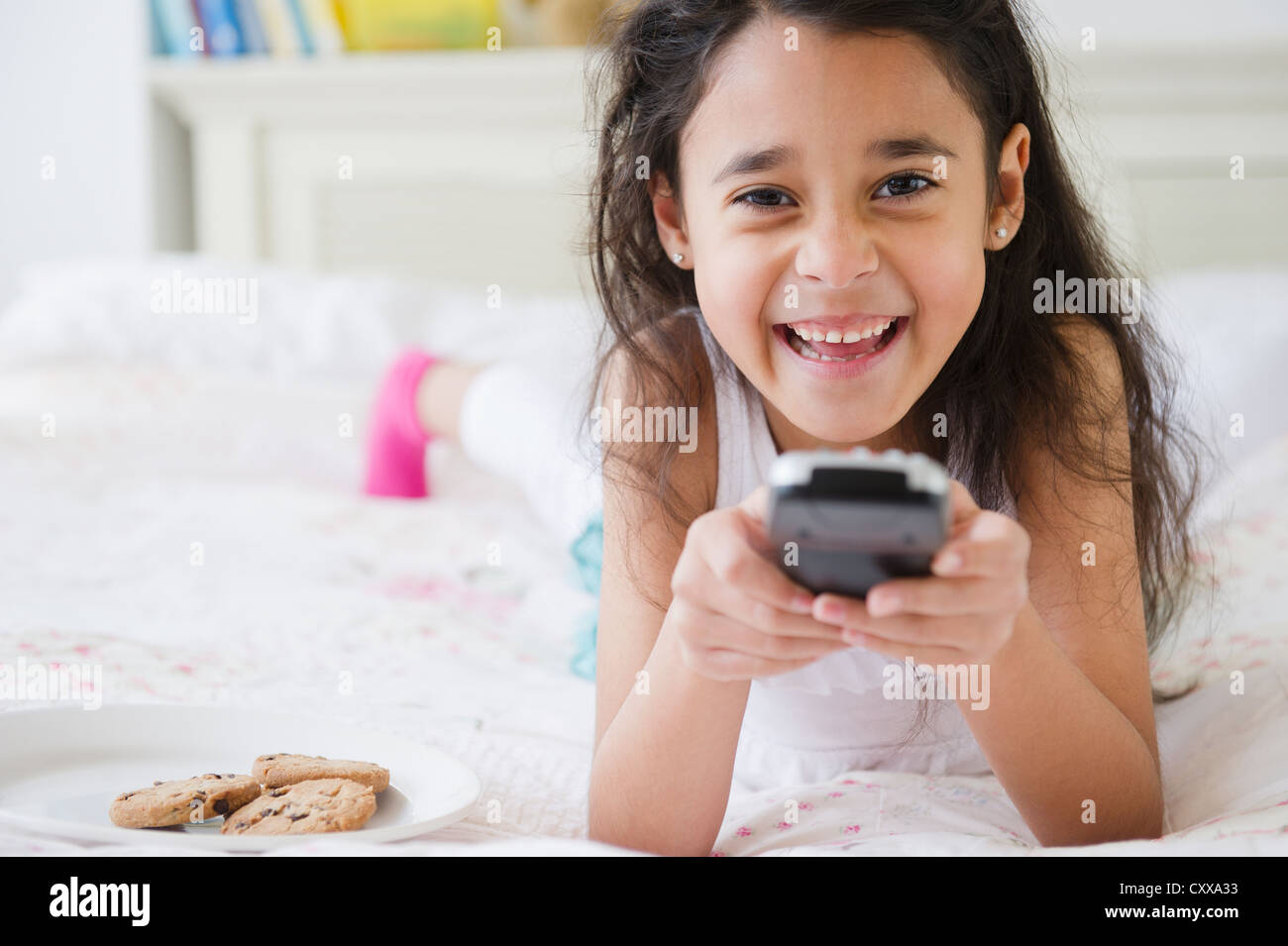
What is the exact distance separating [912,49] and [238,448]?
4.31 feet

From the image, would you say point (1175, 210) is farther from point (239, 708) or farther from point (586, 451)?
point (239, 708)

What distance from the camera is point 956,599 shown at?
0.52 meters

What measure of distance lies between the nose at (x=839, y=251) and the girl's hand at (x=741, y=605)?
0.22 metres

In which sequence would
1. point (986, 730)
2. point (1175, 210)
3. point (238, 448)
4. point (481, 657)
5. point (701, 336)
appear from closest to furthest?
1. point (986, 730)
2. point (701, 336)
3. point (481, 657)
4. point (238, 448)
5. point (1175, 210)

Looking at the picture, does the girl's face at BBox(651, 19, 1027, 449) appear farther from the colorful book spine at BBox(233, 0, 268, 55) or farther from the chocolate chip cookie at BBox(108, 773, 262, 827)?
the colorful book spine at BBox(233, 0, 268, 55)

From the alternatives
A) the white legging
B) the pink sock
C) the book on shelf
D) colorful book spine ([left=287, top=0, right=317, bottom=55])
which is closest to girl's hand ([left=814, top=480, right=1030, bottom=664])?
the white legging

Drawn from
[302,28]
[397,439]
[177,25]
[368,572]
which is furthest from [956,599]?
[177,25]

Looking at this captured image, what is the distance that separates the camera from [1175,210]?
218cm

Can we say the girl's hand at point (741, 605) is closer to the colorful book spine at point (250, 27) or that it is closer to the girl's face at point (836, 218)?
the girl's face at point (836, 218)

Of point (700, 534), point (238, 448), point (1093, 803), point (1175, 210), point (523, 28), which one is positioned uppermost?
point (523, 28)

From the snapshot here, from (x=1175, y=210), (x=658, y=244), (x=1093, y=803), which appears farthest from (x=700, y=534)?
(x=1175, y=210)

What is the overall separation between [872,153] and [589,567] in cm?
66

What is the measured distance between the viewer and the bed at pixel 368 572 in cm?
81

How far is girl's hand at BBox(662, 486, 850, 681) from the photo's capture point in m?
0.54
